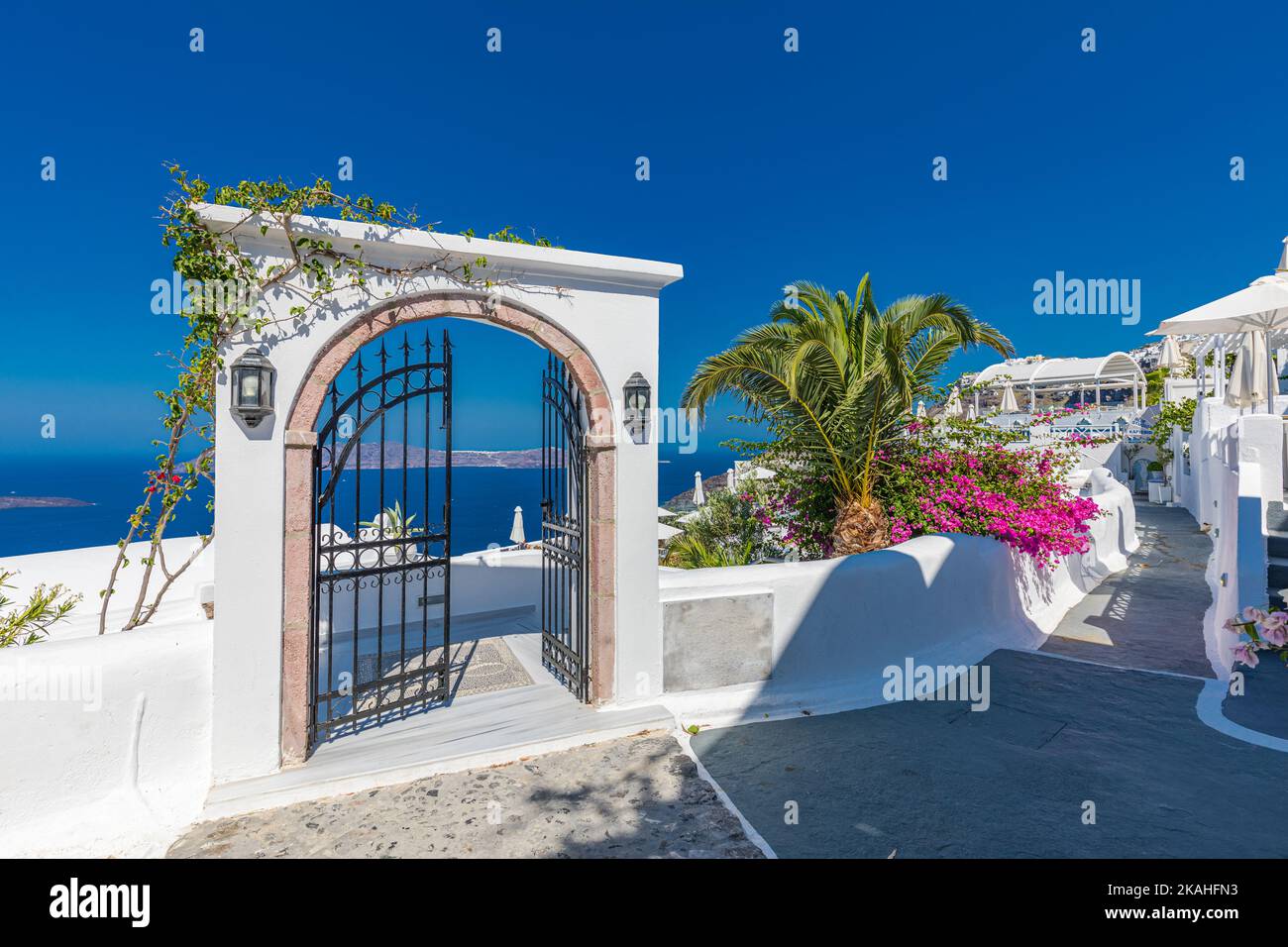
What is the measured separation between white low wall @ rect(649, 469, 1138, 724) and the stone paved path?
2.40 feet

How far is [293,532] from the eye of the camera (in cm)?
370

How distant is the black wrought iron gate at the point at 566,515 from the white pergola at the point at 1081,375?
89.5 feet

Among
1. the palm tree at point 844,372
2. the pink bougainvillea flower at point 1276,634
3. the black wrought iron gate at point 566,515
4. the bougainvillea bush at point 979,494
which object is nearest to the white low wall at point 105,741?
the black wrought iron gate at point 566,515

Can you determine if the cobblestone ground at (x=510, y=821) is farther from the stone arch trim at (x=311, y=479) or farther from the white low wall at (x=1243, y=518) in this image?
the white low wall at (x=1243, y=518)

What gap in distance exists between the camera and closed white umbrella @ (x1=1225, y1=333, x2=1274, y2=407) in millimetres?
9914

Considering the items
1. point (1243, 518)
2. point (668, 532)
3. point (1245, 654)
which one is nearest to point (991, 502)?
point (1243, 518)

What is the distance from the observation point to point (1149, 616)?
754 cm

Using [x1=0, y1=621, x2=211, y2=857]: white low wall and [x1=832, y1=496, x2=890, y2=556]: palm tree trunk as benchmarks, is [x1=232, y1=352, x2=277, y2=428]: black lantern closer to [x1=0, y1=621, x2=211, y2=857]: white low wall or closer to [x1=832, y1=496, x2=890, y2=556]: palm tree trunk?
[x1=0, y1=621, x2=211, y2=857]: white low wall

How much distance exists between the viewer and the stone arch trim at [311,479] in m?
3.72

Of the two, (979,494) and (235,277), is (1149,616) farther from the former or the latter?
(235,277)

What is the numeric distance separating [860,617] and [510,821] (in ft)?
10.8

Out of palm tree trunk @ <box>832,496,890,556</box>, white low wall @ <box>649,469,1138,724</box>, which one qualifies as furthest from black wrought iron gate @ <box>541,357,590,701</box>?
palm tree trunk @ <box>832,496,890,556</box>
